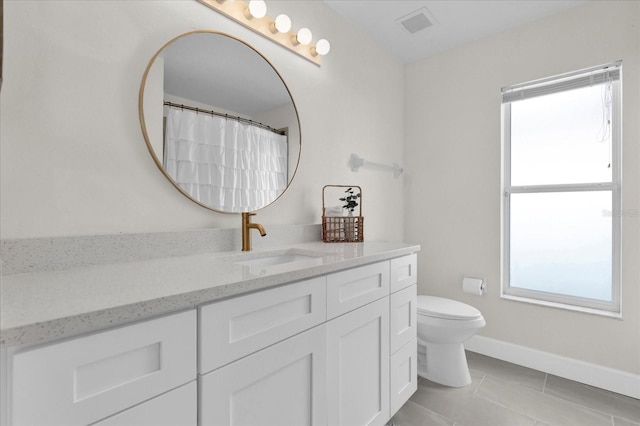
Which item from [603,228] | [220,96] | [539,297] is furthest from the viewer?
[539,297]

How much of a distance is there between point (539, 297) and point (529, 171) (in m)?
0.92

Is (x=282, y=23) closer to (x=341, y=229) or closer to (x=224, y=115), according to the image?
(x=224, y=115)

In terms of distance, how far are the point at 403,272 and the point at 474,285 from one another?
Result: 1.09m

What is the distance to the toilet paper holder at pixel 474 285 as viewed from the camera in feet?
7.69

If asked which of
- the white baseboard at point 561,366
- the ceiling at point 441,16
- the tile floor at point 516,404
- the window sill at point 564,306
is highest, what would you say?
the ceiling at point 441,16

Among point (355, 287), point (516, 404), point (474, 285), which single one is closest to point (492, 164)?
point (474, 285)

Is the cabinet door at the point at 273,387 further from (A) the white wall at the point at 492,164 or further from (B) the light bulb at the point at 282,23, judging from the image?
(A) the white wall at the point at 492,164

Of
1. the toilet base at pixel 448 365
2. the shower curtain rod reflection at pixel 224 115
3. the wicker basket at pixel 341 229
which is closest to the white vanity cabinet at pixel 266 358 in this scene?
the wicker basket at pixel 341 229

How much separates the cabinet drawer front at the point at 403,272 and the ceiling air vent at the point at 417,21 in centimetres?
163

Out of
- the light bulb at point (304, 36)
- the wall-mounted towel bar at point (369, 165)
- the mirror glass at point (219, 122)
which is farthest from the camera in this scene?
the wall-mounted towel bar at point (369, 165)

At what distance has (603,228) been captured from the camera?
2.01 meters

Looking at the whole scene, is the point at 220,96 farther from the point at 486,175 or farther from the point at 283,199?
the point at 486,175

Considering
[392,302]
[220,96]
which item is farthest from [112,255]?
[392,302]

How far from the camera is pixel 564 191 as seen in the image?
216 cm
